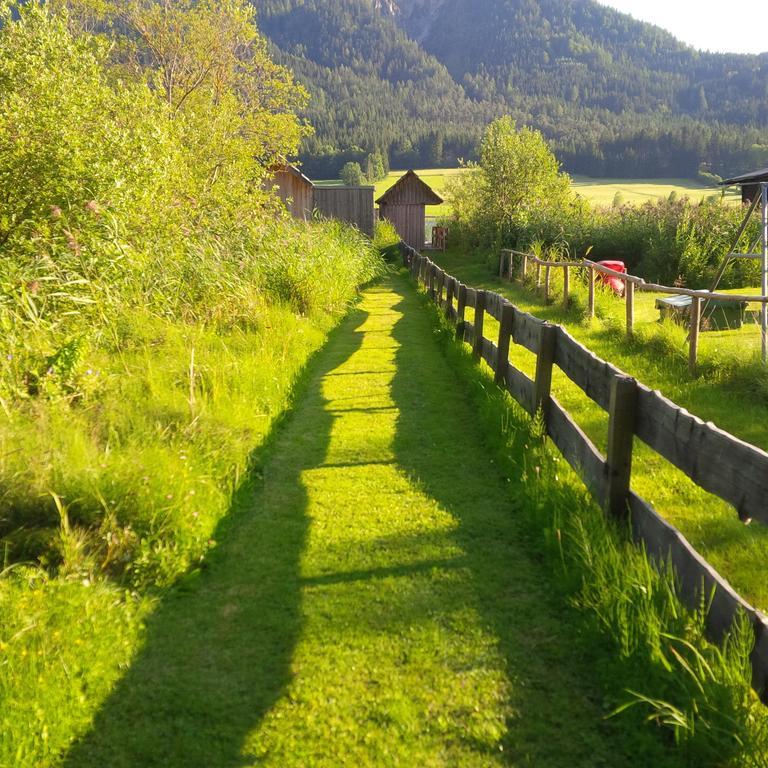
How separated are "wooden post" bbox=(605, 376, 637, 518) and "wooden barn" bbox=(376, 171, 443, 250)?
3905 centimetres

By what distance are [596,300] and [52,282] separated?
37.8 ft

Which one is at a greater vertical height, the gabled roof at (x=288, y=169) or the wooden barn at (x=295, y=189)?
the gabled roof at (x=288, y=169)

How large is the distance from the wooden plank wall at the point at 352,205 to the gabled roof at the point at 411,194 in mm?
6165

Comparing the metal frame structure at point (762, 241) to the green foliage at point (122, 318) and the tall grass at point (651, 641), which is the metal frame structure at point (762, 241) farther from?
the green foliage at point (122, 318)

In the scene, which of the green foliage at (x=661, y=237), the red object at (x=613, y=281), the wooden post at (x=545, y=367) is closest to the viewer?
the wooden post at (x=545, y=367)

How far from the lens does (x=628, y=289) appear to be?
10273 millimetres

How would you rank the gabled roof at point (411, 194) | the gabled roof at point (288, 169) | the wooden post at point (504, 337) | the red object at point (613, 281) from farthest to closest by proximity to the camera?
the gabled roof at point (411, 194)
the gabled roof at point (288, 169)
the red object at point (613, 281)
the wooden post at point (504, 337)

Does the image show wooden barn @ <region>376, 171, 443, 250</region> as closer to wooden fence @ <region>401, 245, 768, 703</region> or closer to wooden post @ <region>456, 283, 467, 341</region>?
wooden post @ <region>456, 283, 467, 341</region>

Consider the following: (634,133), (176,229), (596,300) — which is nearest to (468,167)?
(596,300)

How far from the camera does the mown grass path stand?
2.52 metres

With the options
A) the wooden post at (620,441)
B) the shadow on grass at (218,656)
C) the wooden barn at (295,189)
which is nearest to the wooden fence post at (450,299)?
the shadow on grass at (218,656)

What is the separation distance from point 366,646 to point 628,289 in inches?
349

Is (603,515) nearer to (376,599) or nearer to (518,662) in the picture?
(518,662)

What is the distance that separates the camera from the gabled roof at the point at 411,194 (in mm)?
41500
